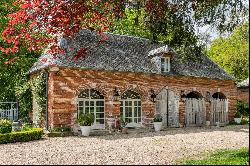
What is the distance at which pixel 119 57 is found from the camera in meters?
24.2

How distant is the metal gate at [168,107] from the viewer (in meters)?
25.2

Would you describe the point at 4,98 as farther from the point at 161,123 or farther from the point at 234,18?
the point at 234,18

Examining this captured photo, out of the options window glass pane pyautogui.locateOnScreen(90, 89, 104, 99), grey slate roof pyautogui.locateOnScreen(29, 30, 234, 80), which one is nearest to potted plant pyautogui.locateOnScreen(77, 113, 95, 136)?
window glass pane pyautogui.locateOnScreen(90, 89, 104, 99)

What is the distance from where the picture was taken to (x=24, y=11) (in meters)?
11.6

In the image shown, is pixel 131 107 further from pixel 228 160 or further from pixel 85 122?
pixel 228 160

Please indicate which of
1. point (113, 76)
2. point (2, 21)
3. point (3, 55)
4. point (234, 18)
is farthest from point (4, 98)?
point (234, 18)

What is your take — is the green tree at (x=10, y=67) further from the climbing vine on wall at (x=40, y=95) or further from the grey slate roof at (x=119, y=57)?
the climbing vine on wall at (x=40, y=95)

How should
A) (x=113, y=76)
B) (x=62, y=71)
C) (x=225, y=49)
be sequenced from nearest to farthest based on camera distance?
(x=62, y=71), (x=113, y=76), (x=225, y=49)

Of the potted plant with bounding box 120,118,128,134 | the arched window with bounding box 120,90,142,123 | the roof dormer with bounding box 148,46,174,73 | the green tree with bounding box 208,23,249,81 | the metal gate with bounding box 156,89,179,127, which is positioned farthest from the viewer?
the green tree with bounding box 208,23,249,81

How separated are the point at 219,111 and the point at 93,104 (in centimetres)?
1082

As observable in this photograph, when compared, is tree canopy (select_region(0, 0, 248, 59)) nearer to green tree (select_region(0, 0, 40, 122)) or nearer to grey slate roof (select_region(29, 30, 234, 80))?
grey slate roof (select_region(29, 30, 234, 80))

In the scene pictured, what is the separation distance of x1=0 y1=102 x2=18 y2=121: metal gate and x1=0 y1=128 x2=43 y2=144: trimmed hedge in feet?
31.9

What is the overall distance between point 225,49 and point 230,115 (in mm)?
22146

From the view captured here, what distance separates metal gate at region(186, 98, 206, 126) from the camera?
26656mm
